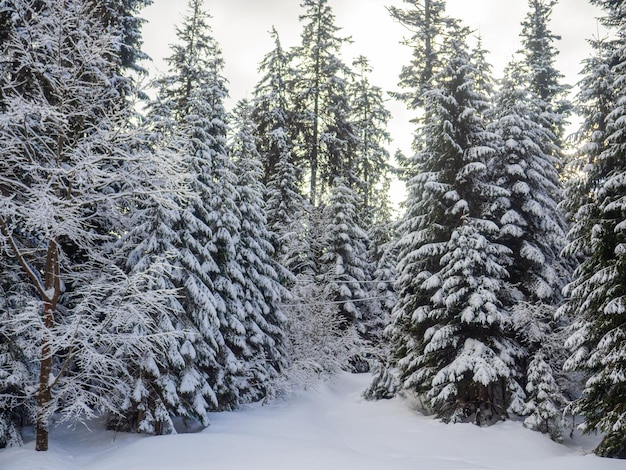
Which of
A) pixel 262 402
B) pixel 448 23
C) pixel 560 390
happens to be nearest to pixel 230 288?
pixel 262 402

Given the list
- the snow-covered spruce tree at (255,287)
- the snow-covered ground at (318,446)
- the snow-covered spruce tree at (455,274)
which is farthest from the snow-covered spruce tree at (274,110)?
the snow-covered ground at (318,446)

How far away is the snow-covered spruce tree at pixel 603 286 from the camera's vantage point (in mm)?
10430

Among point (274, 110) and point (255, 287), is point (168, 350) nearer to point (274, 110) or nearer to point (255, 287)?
point (255, 287)

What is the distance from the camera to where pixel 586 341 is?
468 inches

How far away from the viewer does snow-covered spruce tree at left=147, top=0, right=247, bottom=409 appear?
14430 millimetres

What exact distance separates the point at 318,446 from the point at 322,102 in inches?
1014

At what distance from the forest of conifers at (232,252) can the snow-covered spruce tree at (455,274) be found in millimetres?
78

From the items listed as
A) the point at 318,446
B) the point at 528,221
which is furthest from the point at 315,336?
the point at 528,221

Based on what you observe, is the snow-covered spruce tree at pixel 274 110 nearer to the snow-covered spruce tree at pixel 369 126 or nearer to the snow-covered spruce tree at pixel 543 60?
the snow-covered spruce tree at pixel 369 126

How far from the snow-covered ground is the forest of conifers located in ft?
2.22

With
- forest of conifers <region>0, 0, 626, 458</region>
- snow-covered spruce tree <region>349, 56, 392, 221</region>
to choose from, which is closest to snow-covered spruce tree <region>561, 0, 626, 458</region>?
forest of conifers <region>0, 0, 626, 458</region>

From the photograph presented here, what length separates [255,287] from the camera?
1816 cm

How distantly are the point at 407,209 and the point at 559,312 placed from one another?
690 centimetres

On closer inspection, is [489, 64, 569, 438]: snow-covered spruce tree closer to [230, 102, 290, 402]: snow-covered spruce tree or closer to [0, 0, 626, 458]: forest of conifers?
[0, 0, 626, 458]: forest of conifers
